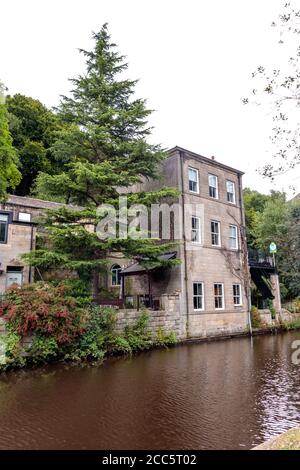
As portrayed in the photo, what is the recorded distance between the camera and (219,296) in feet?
62.2

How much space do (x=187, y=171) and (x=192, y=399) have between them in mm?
13555

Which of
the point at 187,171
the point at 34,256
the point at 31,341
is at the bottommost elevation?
the point at 31,341

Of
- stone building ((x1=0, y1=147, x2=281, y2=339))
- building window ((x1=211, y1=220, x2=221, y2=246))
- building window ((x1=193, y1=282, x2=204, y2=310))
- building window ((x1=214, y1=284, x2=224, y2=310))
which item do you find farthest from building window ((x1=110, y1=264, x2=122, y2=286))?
building window ((x1=214, y1=284, x2=224, y2=310))

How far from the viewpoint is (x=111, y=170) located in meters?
13.8

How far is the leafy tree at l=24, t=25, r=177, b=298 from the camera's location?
526 inches

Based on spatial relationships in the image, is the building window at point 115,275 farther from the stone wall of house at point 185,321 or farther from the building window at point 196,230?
the stone wall of house at point 185,321

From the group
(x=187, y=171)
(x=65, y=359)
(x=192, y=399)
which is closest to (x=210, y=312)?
(x=187, y=171)

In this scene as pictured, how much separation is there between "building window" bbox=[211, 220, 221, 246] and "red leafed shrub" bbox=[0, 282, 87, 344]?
33.9ft

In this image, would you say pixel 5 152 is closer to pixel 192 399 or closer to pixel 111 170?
pixel 111 170

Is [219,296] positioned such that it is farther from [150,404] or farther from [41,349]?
[150,404]

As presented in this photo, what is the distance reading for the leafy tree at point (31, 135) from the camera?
97.1ft

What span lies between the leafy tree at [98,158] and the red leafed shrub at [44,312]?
1570mm

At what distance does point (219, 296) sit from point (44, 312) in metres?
11.2

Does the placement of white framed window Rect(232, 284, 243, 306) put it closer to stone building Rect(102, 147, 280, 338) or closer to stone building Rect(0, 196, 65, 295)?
stone building Rect(102, 147, 280, 338)
